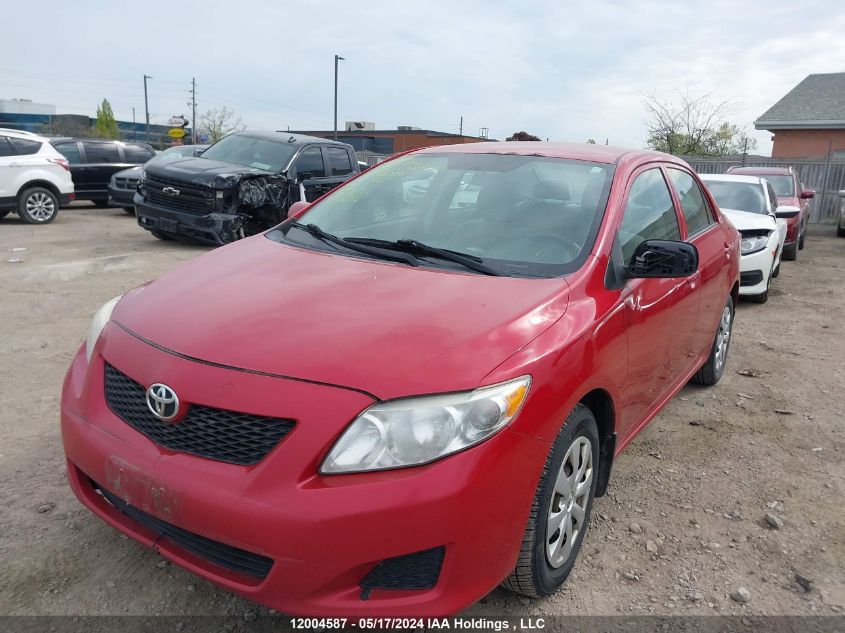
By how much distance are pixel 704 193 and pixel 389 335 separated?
3.24 metres

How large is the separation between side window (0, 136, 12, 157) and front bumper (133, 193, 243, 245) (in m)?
3.87

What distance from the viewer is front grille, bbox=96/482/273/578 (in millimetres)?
1934

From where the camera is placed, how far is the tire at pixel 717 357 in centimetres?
470

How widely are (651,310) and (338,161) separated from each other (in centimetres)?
916

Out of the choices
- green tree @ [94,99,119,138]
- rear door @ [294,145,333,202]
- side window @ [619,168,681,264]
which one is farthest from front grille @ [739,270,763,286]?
green tree @ [94,99,119,138]

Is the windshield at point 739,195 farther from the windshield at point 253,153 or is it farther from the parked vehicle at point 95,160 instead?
the parked vehicle at point 95,160

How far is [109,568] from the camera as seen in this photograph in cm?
254

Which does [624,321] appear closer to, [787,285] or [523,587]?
[523,587]

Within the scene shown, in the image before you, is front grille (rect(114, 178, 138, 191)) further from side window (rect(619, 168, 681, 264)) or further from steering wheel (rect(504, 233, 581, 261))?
steering wheel (rect(504, 233, 581, 261))

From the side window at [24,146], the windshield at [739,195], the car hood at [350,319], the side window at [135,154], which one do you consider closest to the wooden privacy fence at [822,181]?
the windshield at [739,195]

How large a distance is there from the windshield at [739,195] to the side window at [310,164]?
5911 millimetres

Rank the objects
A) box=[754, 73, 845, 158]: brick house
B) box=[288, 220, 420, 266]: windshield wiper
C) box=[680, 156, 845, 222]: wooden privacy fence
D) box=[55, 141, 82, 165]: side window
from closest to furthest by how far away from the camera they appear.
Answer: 1. box=[288, 220, 420, 266]: windshield wiper
2. box=[55, 141, 82, 165]: side window
3. box=[680, 156, 845, 222]: wooden privacy fence
4. box=[754, 73, 845, 158]: brick house

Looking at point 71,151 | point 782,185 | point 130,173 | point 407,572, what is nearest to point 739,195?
point 782,185

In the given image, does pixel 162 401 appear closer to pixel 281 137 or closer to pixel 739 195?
pixel 739 195
